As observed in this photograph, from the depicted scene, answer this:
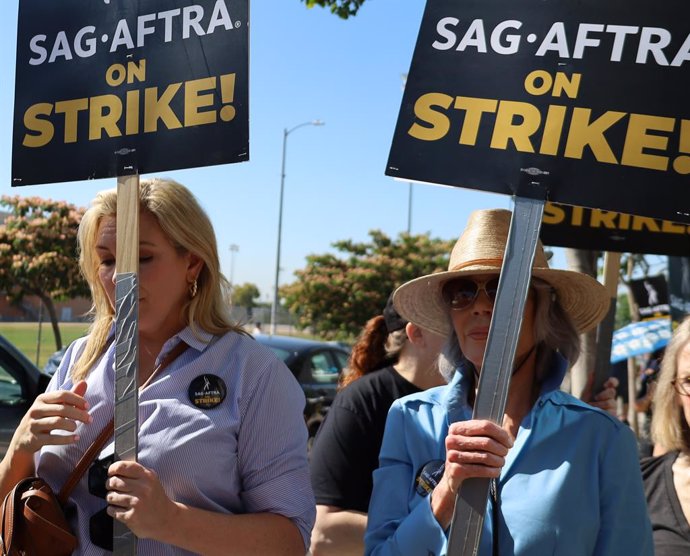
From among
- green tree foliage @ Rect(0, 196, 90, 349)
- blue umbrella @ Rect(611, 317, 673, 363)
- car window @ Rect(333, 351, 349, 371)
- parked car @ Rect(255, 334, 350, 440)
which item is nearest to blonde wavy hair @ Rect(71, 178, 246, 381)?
blue umbrella @ Rect(611, 317, 673, 363)

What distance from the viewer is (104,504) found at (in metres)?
2.08

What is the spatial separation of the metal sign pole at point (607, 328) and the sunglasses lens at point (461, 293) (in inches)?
40.3

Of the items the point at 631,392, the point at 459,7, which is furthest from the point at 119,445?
the point at 631,392

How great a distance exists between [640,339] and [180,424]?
7646 millimetres

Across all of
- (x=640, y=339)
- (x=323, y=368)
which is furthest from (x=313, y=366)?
(x=640, y=339)

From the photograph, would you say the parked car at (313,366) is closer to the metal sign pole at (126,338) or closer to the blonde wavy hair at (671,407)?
the blonde wavy hair at (671,407)

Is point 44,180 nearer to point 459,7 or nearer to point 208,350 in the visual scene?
point 208,350

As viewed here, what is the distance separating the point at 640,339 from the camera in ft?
29.2

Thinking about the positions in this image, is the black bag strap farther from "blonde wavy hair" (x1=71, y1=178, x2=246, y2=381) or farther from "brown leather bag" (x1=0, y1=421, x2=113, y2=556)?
"blonde wavy hair" (x1=71, y1=178, x2=246, y2=381)

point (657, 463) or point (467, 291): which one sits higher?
point (467, 291)

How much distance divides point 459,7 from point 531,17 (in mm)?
172

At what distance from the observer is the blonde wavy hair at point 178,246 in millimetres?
2250

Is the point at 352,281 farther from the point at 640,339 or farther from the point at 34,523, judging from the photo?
the point at 34,523

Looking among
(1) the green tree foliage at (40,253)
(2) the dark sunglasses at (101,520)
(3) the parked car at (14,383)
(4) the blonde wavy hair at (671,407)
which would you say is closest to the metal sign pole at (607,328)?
(4) the blonde wavy hair at (671,407)
